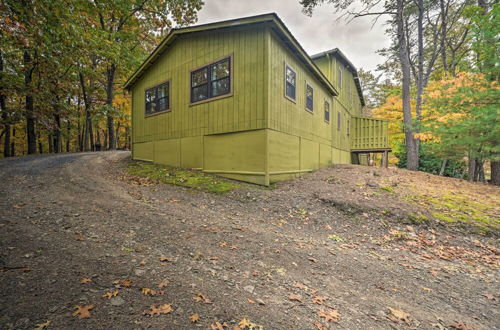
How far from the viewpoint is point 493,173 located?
10.8 m

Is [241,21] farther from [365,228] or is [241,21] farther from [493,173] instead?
[493,173]

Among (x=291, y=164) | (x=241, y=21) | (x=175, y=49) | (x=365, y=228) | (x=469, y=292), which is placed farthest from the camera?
(x=175, y=49)

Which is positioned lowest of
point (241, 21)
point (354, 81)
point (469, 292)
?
point (469, 292)

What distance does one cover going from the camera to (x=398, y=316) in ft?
8.58

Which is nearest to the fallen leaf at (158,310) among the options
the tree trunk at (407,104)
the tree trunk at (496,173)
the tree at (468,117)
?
the tree at (468,117)

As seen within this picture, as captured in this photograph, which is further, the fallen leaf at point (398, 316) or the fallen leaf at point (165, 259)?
the fallen leaf at point (165, 259)

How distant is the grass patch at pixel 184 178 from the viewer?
7.36 m

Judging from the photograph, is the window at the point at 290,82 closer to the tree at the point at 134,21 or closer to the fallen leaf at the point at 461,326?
the fallen leaf at the point at 461,326

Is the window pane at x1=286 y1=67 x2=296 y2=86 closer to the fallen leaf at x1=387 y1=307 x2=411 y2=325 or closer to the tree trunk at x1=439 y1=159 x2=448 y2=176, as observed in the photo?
the fallen leaf at x1=387 y1=307 x2=411 y2=325

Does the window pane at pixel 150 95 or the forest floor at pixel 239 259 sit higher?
the window pane at pixel 150 95

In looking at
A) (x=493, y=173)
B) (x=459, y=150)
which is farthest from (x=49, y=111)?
(x=493, y=173)

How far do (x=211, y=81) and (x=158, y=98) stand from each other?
13.0 feet

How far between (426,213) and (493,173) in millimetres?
8944

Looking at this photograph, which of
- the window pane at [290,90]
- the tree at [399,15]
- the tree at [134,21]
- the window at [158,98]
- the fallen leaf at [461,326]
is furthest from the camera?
the tree at [134,21]
